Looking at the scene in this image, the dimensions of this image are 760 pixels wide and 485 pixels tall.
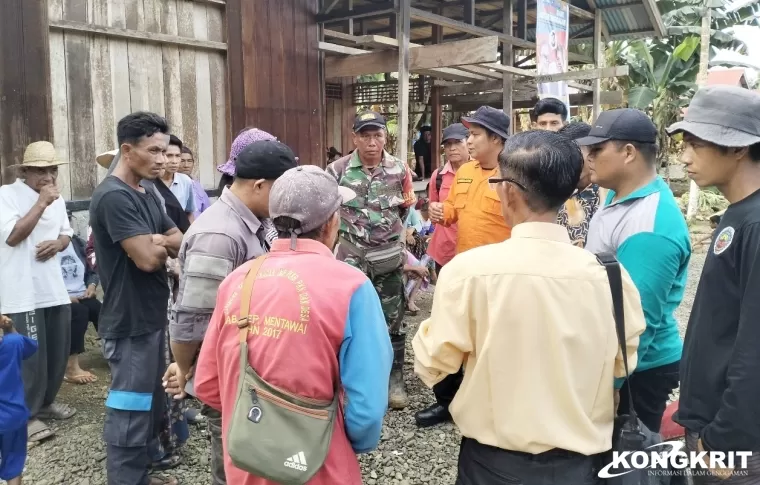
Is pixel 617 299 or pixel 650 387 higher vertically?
pixel 617 299

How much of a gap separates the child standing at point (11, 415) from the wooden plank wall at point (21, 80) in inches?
75.8

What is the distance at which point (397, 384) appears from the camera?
4.11m

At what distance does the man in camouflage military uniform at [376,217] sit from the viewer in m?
3.97

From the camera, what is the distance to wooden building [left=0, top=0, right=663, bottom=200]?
170 inches

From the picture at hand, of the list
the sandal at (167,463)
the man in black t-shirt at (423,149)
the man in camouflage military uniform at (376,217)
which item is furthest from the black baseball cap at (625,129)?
the man in black t-shirt at (423,149)

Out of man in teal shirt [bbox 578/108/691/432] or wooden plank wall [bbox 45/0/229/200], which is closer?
man in teal shirt [bbox 578/108/691/432]

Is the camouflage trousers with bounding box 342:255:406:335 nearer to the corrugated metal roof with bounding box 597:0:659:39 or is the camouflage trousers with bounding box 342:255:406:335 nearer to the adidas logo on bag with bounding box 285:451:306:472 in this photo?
the adidas logo on bag with bounding box 285:451:306:472

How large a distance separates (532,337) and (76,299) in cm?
406

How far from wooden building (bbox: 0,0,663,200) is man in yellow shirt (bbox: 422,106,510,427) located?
2.44 m

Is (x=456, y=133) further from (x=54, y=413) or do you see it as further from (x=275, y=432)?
(x=275, y=432)

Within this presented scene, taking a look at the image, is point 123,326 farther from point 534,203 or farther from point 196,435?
point 534,203

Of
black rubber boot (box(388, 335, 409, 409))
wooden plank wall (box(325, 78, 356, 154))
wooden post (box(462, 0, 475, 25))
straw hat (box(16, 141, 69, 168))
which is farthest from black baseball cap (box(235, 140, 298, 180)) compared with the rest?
wooden plank wall (box(325, 78, 356, 154))

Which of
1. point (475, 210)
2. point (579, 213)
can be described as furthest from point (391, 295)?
point (579, 213)

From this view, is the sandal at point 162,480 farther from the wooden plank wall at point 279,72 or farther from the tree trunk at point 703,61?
the tree trunk at point 703,61
